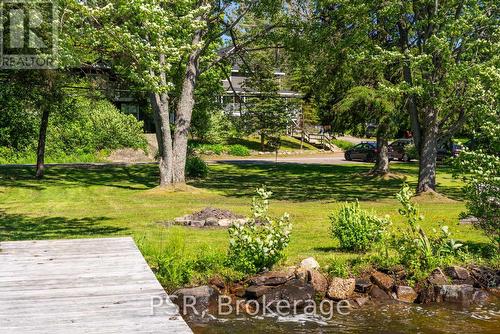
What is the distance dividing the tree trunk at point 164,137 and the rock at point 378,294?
50.4 feet

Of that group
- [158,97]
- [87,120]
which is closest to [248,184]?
[158,97]

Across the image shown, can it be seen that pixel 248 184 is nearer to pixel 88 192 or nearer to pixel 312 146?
pixel 88 192

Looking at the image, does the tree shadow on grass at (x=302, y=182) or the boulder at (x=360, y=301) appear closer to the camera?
the boulder at (x=360, y=301)

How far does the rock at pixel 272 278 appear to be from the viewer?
485 inches

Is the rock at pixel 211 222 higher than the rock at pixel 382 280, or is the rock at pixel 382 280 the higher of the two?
the rock at pixel 211 222

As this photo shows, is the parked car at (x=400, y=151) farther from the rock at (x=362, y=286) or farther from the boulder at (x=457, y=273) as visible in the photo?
the rock at (x=362, y=286)

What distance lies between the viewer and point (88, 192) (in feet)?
89.0

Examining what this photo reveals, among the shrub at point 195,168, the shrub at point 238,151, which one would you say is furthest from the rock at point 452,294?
the shrub at point 238,151

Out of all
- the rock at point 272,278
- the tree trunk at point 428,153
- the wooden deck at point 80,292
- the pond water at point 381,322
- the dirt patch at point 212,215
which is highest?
the tree trunk at point 428,153

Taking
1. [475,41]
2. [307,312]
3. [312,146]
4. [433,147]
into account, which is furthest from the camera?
[312,146]

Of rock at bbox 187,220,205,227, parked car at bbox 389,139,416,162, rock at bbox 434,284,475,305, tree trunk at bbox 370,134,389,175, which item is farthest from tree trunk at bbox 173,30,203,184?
parked car at bbox 389,139,416,162

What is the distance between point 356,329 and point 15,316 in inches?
225

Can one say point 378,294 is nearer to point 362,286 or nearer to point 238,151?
point 362,286

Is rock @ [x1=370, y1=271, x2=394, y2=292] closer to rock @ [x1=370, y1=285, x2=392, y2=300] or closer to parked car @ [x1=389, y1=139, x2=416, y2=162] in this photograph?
rock @ [x1=370, y1=285, x2=392, y2=300]
